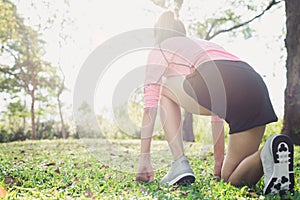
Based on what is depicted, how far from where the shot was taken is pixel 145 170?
231cm

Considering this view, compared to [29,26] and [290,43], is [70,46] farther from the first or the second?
[290,43]

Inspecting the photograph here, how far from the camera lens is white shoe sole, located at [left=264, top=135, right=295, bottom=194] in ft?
5.81

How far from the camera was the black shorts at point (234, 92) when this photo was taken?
1971 millimetres

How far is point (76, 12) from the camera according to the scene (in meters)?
11.2

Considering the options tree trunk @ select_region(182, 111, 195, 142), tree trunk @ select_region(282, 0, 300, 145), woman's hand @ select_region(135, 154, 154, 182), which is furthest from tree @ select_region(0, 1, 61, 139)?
woman's hand @ select_region(135, 154, 154, 182)

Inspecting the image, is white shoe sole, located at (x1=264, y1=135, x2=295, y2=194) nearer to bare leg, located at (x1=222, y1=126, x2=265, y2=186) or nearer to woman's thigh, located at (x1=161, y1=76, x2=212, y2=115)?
bare leg, located at (x1=222, y1=126, x2=265, y2=186)

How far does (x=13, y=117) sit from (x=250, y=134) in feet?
40.8

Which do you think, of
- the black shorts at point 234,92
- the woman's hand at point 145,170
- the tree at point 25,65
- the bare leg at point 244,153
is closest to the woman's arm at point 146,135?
the woman's hand at point 145,170

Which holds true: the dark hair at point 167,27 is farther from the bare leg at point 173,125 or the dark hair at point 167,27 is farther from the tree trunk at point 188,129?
the tree trunk at point 188,129

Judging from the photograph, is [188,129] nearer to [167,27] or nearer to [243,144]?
[167,27]

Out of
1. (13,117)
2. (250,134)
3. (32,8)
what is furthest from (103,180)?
(13,117)

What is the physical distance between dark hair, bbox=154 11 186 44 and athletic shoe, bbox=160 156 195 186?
733 mm

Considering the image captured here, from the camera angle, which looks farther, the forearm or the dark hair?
the forearm

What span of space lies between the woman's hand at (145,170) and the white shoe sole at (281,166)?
27.9 inches
